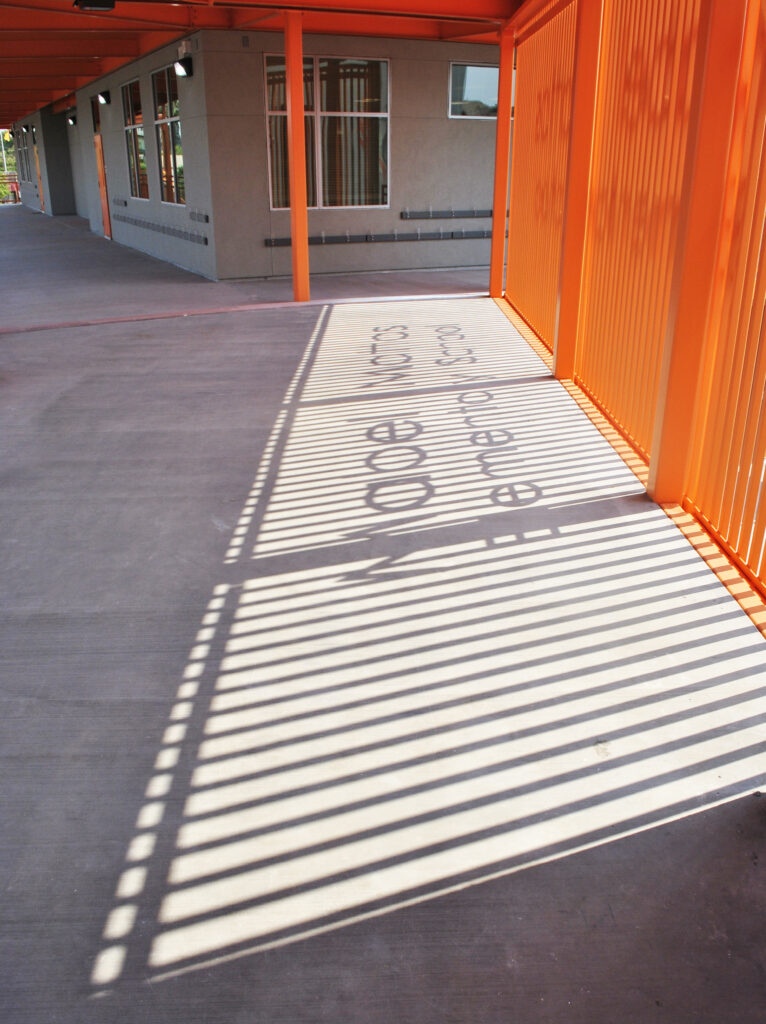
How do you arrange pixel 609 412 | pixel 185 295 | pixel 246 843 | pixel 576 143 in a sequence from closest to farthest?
pixel 246 843
pixel 609 412
pixel 576 143
pixel 185 295

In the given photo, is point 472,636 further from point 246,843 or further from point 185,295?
point 185,295

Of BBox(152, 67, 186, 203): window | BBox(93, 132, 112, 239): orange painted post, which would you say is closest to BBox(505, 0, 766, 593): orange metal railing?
BBox(152, 67, 186, 203): window

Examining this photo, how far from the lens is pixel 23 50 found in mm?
15250

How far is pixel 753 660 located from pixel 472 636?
1024 mm

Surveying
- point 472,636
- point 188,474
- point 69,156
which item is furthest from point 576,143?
point 69,156

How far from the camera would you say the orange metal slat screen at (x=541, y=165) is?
771 centimetres

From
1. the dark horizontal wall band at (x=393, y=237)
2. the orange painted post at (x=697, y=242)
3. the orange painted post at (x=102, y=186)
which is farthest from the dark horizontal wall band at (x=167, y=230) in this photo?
the orange painted post at (x=697, y=242)

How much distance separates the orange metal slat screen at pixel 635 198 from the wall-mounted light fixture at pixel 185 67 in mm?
8326

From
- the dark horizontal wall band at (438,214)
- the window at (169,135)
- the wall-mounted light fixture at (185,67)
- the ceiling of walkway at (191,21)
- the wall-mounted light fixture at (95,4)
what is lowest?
the dark horizontal wall band at (438,214)

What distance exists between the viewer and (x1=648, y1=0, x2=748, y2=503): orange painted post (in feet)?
12.3

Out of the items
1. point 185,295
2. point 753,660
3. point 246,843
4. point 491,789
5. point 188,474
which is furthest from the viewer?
point 185,295

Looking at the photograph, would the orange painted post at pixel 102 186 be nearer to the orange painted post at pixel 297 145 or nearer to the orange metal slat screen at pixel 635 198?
the orange painted post at pixel 297 145

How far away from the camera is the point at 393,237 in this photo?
47.0 feet

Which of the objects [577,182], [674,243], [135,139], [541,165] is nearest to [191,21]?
[135,139]
